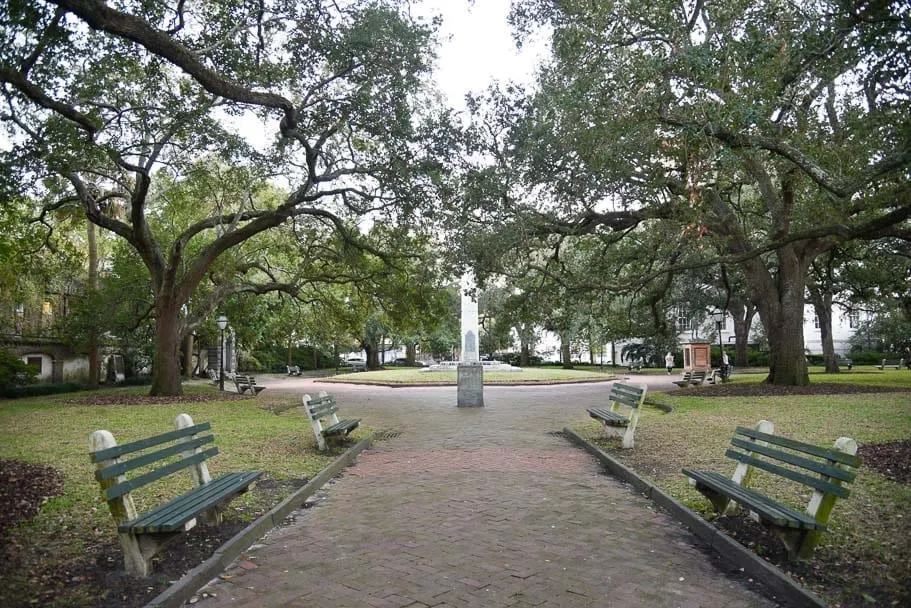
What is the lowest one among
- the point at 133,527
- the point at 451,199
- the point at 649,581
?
the point at 649,581

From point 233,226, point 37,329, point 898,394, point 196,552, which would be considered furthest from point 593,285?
point 37,329

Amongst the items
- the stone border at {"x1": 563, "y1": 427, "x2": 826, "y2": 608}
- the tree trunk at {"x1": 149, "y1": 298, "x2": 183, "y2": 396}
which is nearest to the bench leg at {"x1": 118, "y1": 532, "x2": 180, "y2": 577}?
the stone border at {"x1": 563, "y1": 427, "x2": 826, "y2": 608}

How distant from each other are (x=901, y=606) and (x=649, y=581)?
144 cm

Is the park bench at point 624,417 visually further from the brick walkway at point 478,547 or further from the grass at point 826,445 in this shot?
the brick walkway at point 478,547

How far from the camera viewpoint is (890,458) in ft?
27.0

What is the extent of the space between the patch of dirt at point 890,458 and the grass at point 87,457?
6.73m

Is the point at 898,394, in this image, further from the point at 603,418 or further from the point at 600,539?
the point at 600,539

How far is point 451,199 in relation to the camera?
15812 millimetres

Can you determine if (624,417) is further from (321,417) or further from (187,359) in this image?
(187,359)

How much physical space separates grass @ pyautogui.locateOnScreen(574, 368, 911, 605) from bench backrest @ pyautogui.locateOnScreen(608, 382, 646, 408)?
0.69 m

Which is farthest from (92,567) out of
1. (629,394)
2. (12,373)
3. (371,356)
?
(371,356)

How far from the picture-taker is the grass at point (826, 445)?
175 inches

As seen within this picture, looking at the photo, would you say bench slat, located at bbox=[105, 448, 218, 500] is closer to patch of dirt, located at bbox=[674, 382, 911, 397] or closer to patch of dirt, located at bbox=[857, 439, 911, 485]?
patch of dirt, located at bbox=[857, 439, 911, 485]

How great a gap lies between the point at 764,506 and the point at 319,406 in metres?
6.68
